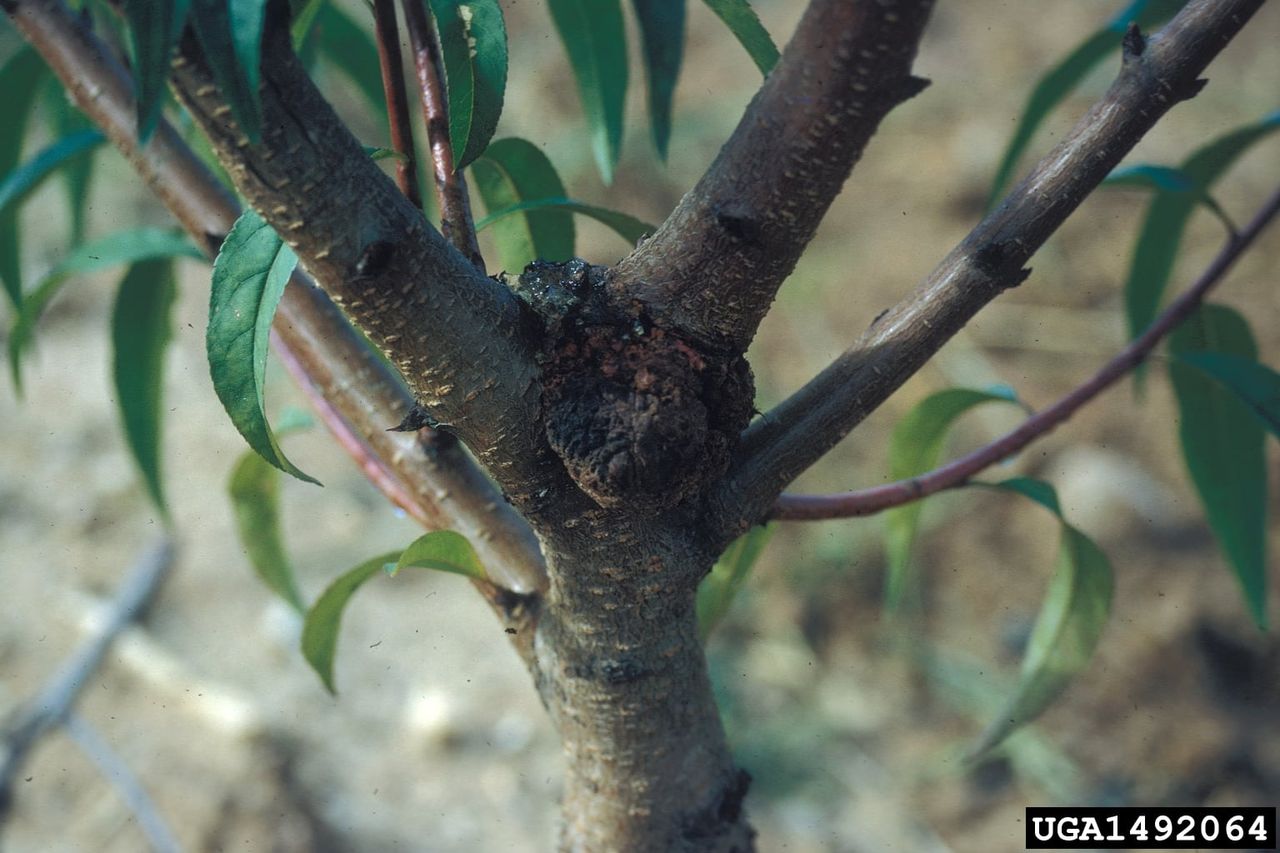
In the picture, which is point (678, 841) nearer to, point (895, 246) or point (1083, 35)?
point (895, 246)

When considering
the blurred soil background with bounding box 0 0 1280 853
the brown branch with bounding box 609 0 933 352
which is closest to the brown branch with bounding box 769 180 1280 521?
the brown branch with bounding box 609 0 933 352

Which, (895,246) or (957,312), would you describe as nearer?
(957,312)

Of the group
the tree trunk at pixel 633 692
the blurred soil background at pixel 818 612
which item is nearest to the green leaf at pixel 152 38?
the tree trunk at pixel 633 692

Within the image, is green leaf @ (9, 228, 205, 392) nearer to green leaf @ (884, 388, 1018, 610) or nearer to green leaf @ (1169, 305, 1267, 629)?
green leaf @ (884, 388, 1018, 610)

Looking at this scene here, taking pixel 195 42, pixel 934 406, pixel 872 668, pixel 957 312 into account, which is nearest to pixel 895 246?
pixel 872 668

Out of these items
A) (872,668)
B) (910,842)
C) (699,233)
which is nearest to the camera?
(699,233)
